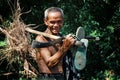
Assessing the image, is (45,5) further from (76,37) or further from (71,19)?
(76,37)

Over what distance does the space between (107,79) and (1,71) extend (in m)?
1.74

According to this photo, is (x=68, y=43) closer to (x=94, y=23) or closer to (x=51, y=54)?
(x=51, y=54)

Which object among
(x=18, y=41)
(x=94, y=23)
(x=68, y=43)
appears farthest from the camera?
(x=94, y=23)

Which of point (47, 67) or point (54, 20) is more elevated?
point (54, 20)

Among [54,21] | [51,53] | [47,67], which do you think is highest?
[54,21]

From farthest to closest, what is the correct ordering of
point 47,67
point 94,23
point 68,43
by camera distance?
point 94,23 → point 47,67 → point 68,43

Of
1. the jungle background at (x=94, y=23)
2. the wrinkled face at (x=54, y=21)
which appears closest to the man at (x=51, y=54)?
the wrinkled face at (x=54, y=21)

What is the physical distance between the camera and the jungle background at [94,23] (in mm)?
7047

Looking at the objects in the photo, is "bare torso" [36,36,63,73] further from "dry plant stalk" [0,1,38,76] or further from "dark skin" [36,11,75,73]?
"dry plant stalk" [0,1,38,76]

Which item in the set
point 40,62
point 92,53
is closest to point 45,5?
point 92,53

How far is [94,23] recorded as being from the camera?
7117mm

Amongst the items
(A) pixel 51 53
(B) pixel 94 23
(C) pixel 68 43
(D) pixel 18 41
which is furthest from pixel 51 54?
(B) pixel 94 23

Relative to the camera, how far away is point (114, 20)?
6.98m

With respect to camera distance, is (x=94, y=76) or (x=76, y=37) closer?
(x=76, y=37)
